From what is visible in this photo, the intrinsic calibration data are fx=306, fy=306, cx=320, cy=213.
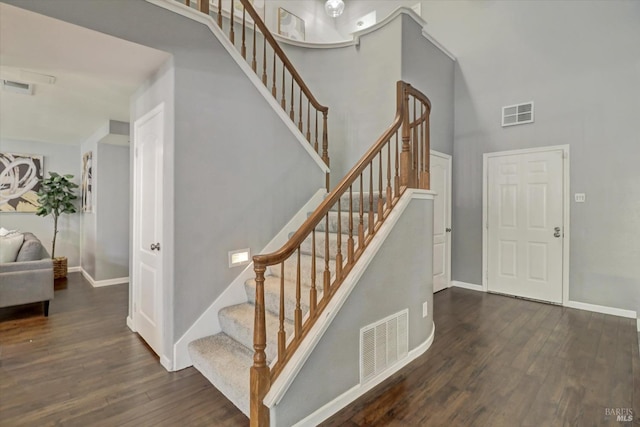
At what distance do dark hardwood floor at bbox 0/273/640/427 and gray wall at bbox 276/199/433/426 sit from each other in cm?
21

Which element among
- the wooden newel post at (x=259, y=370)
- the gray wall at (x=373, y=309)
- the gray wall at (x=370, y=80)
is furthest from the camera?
the gray wall at (x=370, y=80)

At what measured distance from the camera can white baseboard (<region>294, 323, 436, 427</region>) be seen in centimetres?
188

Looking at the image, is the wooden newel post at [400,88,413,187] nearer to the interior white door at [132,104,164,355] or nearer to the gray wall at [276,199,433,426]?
the gray wall at [276,199,433,426]

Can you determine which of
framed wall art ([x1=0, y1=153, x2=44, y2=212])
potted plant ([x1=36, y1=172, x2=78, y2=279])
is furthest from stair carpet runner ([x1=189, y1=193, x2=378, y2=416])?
framed wall art ([x1=0, y1=153, x2=44, y2=212])

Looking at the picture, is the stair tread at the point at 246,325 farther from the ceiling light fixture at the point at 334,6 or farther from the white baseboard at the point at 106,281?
the ceiling light fixture at the point at 334,6

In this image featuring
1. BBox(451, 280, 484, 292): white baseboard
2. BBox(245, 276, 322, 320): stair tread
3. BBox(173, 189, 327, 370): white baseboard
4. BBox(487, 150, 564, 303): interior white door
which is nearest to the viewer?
BBox(245, 276, 322, 320): stair tread

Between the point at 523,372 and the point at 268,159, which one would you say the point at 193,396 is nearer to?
the point at 268,159

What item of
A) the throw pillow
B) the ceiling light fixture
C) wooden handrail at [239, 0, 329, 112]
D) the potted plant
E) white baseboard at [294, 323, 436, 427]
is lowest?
white baseboard at [294, 323, 436, 427]

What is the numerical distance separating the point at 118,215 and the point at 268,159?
3717 millimetres

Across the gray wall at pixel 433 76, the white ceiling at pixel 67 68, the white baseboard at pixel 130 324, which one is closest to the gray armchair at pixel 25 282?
the white baseboard at pixel 130 324

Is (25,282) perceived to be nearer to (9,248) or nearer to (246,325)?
(9,248)

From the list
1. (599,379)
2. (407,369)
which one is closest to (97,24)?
(407,369)

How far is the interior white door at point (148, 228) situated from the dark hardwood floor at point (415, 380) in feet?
0.85

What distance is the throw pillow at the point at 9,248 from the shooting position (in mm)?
3833
